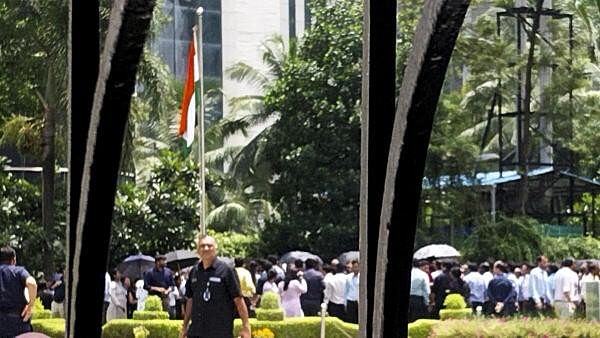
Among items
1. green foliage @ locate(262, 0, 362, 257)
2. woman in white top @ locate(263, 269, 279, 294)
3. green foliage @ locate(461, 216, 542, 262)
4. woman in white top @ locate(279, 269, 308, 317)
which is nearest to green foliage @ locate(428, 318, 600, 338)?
woman in white top @ locate(279, 269, 308, 317)

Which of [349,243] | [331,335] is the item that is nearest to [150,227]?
[349,243]

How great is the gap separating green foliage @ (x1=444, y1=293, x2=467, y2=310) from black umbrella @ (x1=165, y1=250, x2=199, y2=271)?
25.9ft

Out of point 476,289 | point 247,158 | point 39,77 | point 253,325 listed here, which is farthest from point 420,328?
point 247,158

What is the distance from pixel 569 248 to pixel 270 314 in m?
14.3

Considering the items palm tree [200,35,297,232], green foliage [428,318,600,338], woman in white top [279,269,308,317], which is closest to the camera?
green foliage [428,318,600,338]

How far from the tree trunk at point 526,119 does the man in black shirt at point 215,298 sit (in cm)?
2137

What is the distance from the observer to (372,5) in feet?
9.96

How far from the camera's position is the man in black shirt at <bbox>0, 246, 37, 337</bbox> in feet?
34.9

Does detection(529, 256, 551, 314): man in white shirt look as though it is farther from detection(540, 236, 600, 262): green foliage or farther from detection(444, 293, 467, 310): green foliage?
detection(540, 236, 600, 262): green foliage

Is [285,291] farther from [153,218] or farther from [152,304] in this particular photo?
[153,218]

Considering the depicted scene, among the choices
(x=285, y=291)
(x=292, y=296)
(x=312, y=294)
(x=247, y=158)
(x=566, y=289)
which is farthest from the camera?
(x=247, y=158)

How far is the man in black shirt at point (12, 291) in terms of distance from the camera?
10.6m

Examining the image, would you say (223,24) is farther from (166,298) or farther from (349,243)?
(166,298)

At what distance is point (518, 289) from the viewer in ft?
69.2
